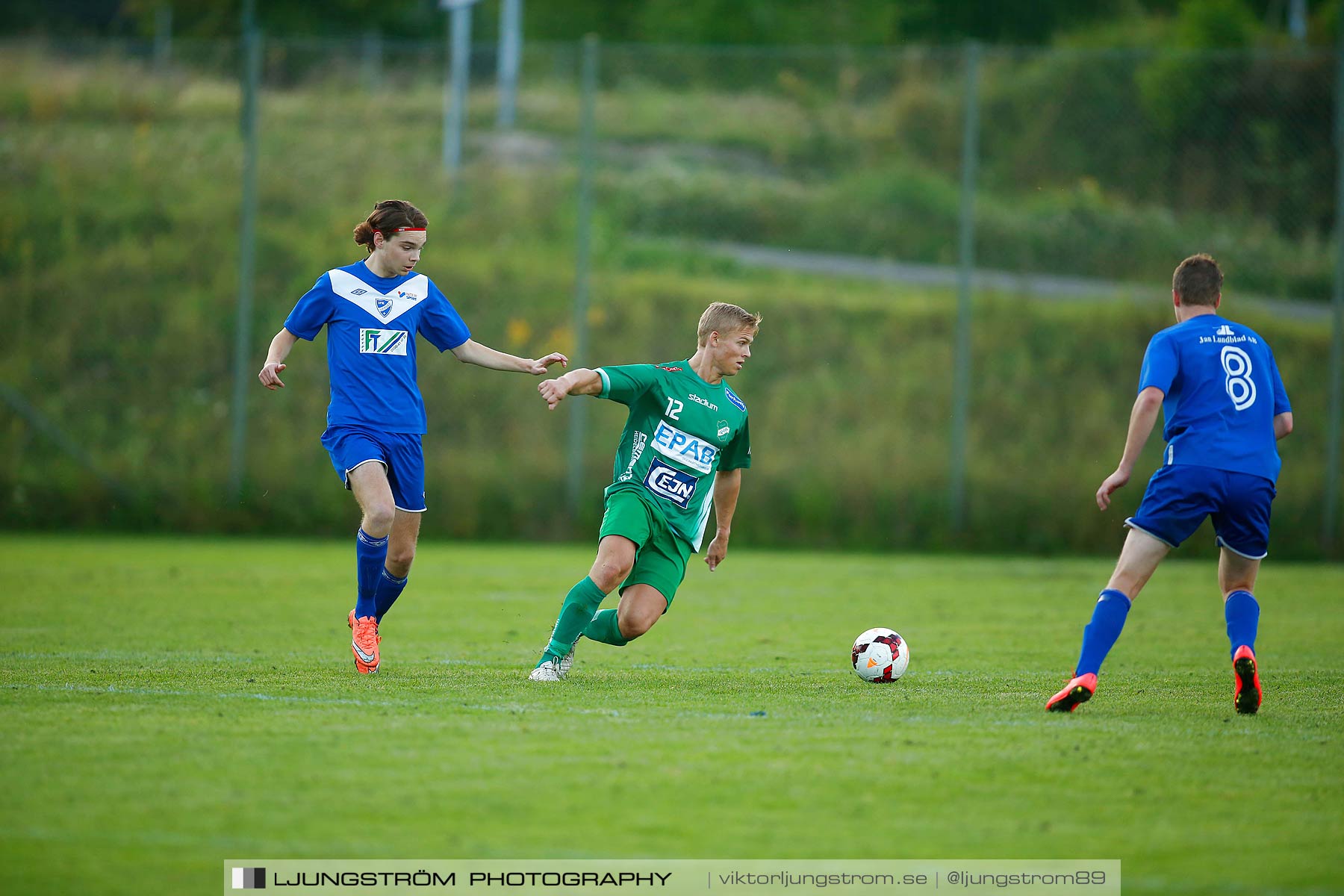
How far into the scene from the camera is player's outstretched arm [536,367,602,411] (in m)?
6.18

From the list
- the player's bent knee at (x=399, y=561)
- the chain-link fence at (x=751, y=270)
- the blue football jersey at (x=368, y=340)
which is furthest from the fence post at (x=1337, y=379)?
the player's bent knee at (x=399, y=561)

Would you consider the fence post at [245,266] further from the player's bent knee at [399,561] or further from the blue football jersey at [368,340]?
the player's bent knee at [399,561]

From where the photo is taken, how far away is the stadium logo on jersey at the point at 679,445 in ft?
21.9

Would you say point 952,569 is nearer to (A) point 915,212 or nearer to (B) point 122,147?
(A) point 915,212

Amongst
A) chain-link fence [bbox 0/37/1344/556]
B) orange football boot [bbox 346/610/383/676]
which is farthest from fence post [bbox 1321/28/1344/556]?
orange football boot [bbox 346/610/383/676]

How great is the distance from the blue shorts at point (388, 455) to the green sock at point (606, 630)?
1067mm

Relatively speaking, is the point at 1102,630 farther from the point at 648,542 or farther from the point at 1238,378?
the point at 648,542

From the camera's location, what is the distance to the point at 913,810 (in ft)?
13.6

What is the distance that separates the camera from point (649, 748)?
15.9ft

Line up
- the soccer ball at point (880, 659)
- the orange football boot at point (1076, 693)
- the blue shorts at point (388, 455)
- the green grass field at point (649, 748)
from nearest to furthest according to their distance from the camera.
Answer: the green grass field at point (649, 748), the orange football boot at point (1076, 693), the soccer ball at point (880, 659), the blue shorts at point (388, 455)

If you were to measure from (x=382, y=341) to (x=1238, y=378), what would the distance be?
159 inches

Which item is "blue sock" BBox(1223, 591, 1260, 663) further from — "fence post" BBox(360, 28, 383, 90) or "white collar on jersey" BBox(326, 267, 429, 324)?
"fence post" BBox(360, 28, 383, 90)

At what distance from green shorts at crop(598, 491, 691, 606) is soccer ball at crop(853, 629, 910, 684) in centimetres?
93

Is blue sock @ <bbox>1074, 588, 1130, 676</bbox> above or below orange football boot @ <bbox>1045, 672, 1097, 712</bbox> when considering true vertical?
above
